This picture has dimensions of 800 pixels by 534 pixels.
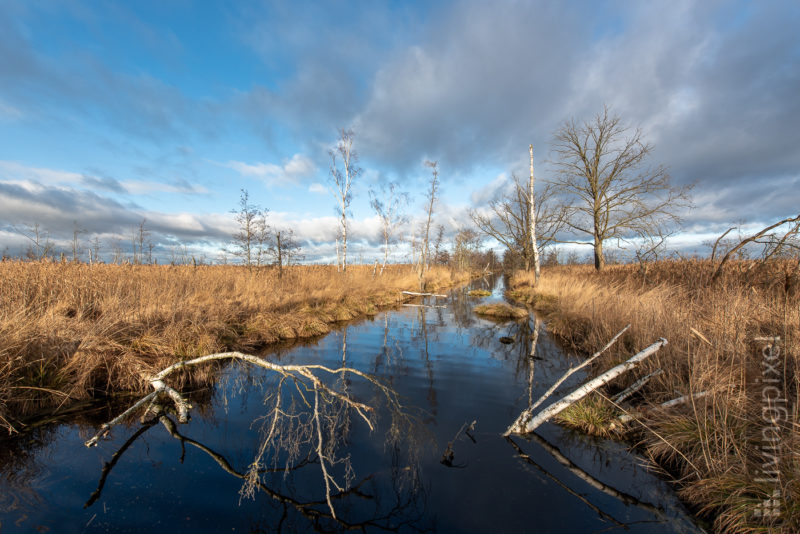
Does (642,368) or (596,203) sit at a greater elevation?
(596,203)

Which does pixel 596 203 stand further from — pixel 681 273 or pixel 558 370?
pixel 558 370

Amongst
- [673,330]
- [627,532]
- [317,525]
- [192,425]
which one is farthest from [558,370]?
[192,425]

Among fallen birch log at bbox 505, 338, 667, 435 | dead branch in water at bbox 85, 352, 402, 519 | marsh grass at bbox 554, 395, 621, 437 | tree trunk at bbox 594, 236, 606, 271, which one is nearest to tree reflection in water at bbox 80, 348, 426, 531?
dead branch in water at bbox 85, 352, 402, 519

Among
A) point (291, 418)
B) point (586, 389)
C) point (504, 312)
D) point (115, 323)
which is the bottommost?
point (291, 418)

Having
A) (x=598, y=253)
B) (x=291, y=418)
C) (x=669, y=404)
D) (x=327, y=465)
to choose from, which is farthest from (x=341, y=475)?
(x=598, y=253)

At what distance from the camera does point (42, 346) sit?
5.20m

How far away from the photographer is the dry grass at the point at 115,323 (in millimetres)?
4965

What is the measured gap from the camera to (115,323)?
6234 mm

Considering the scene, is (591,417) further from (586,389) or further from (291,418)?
(291,418)

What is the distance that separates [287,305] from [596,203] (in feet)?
62.8

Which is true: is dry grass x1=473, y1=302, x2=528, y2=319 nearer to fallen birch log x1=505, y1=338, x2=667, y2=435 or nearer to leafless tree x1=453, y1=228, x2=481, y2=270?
fallen birch log x1=505, y1=338, x2=667, y2=435

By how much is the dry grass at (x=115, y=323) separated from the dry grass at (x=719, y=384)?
25.8ft

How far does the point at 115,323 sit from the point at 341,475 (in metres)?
5.66

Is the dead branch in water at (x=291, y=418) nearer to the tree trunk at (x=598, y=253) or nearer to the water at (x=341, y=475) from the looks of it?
the water at (x=341, y=475)
